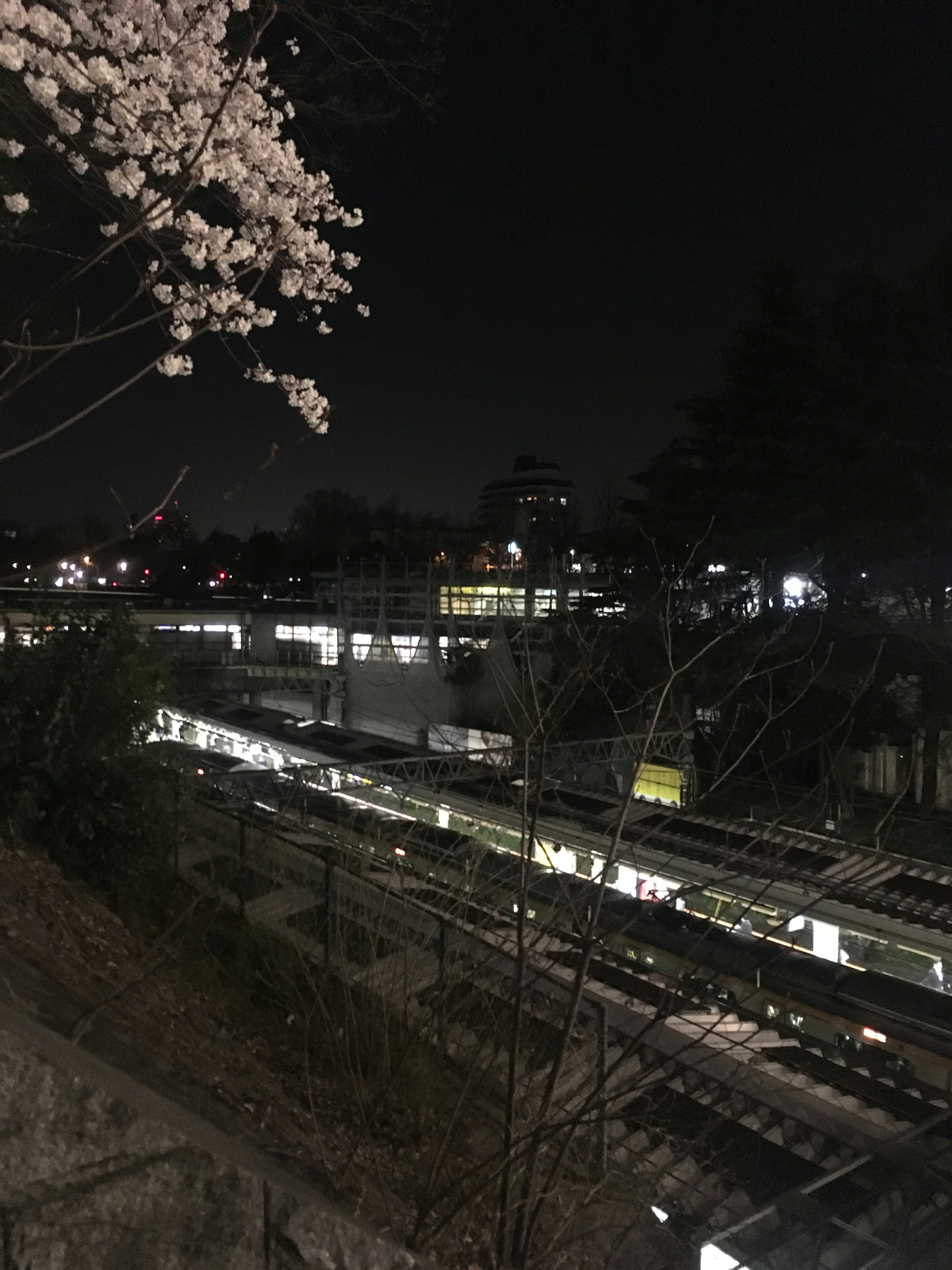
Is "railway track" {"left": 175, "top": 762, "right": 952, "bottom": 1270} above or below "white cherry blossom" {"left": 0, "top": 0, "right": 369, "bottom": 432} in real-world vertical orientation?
below

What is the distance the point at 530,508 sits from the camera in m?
62.0

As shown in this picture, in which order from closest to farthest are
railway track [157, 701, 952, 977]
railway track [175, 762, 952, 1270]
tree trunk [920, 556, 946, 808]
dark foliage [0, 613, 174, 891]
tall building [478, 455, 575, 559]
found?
railway track [175, 762, 952, 1270] < railway track [157, 701, 952, 977] < dark foliage [0, 613, 174, 891] < tree trunk [920, 556, 946, 808] < tall building [478, 455, 575, 559]

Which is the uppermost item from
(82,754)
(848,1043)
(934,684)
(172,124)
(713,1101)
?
(172,124)

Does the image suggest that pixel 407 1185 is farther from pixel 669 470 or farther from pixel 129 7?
pixel 669 470

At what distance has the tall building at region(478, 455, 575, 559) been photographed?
48.9 metres

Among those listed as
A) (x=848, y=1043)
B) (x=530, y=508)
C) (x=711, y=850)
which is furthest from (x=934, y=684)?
(x=530, y=508)

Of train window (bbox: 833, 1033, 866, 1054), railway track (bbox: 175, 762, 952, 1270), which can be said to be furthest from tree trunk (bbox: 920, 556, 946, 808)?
railway track (bbox: 175, 762, 952, 1270)

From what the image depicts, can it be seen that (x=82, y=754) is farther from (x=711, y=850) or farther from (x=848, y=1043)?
(x=848, y=1043)

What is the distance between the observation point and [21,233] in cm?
620

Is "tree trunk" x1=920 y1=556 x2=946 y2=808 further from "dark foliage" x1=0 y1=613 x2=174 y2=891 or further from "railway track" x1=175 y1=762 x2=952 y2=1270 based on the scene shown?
"dark foliage" x1=0 y1=613 x2=174 y2=891

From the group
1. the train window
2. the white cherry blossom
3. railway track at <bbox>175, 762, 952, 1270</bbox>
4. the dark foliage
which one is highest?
the white cherry blossom

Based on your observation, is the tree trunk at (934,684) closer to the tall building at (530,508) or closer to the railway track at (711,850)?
the railway track at (711,850)

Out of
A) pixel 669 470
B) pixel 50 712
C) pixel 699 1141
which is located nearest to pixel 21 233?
pixel 50 712

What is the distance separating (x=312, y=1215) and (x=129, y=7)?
657cm
